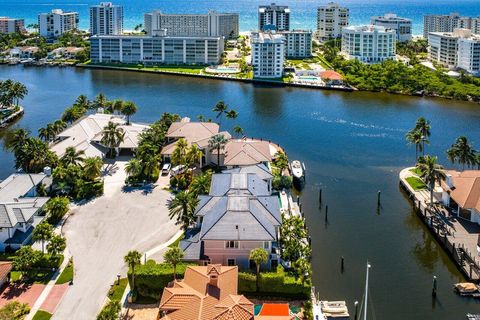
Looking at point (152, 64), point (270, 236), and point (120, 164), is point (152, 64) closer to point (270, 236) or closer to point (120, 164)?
point (120, 164)

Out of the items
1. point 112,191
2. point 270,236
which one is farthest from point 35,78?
point 270,236

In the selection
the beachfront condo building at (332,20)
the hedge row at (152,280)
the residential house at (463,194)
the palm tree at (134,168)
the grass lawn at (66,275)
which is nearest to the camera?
the hedge row at (152,280)

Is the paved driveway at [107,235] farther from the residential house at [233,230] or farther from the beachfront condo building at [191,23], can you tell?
the beachfront condo building at [191,23]

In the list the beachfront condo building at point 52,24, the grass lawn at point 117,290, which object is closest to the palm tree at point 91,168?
the grass lawn at point 117,290

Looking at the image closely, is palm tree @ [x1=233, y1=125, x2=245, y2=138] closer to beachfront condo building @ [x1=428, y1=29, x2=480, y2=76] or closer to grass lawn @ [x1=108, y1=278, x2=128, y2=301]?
grass lawn @ [x1=108, y1=278, x2=128, y2=301]

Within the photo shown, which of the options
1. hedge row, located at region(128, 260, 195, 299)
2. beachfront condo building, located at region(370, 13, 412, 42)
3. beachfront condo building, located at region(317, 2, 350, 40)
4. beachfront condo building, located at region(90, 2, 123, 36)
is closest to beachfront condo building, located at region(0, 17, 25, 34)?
beachfront condo building, located at region(90, 2, 123, 36)
